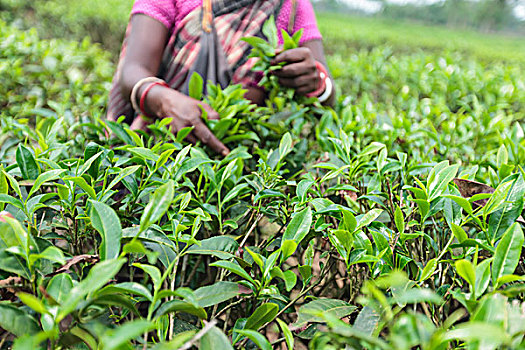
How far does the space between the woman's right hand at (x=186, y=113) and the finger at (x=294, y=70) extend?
1.00 ft

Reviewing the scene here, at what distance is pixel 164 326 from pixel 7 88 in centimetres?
198

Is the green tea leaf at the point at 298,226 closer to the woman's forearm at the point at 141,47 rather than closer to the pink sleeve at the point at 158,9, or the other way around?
the woman's forearm at the point at 141,47

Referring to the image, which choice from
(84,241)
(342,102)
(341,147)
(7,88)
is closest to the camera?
(84,241)

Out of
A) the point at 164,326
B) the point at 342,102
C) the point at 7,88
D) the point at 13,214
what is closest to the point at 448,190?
the point at 164,326

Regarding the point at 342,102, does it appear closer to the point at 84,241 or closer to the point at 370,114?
the point at 370,114

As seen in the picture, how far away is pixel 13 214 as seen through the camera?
0.74 meters

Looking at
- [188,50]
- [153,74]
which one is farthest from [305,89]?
[153,74]

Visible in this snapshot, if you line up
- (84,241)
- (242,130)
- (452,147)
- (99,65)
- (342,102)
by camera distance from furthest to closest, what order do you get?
(99,65) < (342,102) < (452,147) < (242,130) < (84,241)

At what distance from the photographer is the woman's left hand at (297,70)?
134cm

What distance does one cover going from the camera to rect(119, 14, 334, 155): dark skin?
3.96 ft

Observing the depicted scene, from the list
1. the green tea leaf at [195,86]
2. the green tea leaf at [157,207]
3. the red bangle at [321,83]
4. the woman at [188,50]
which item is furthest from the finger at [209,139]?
the green tea leaf at [157,207]

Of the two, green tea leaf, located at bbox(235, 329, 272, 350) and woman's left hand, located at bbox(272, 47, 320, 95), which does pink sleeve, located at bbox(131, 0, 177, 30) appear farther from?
green tea leaf, located at bbox(235, 329, 272, 350)

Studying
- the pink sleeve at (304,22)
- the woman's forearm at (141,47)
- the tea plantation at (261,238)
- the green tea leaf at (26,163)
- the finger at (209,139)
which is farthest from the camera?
the pink sleeve at (304,22)

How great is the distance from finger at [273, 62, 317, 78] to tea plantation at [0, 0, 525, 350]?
0.08 metres
